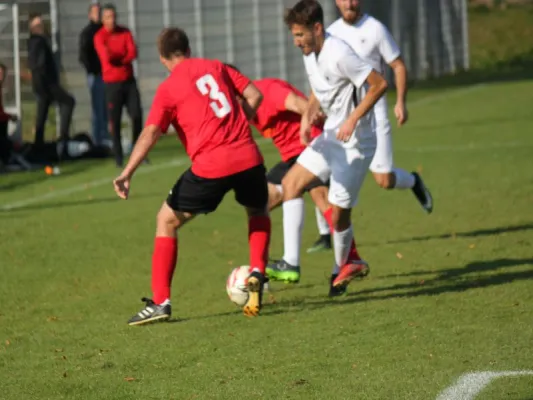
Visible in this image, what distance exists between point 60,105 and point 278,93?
32.2 ft

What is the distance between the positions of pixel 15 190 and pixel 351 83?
27.8ft

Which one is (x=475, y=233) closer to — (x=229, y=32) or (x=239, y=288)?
(x=239, y=288)

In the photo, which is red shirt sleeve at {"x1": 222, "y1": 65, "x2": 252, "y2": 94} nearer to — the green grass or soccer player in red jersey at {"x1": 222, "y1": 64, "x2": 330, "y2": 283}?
soccer player in red jersey at {"x1": 222, "y1": 64, "x2": 330, "y2": 283}

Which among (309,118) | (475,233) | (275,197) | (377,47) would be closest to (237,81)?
(309,118)

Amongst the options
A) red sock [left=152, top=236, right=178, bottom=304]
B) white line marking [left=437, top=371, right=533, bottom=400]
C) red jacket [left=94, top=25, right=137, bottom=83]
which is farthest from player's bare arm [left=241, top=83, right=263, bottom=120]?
red jacket [left=94, top=25, right=137, bottom=83]

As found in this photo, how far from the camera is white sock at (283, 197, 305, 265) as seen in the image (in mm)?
9578

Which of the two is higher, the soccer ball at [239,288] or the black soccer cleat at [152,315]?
the soccer ball at [239,288]

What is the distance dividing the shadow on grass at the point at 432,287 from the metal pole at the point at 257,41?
1874 centimetres

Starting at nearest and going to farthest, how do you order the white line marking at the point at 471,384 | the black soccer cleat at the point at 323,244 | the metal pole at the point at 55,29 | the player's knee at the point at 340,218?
the white line marking at the point at 471,384, the player's knee at the point at 340,218, the black soccer cleat at the point at 323,244, the metal pole at the point at 55,29

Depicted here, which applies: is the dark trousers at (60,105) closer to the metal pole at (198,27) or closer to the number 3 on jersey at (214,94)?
the metal pole at (198,27)

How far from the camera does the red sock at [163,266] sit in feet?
27.8

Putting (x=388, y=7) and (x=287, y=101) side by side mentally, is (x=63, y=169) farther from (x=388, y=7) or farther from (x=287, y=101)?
(x=388, y=7)

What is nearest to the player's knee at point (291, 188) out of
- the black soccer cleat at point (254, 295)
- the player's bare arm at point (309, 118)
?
the player's bare arm at point (309, 118)

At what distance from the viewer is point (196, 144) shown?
846 centimetres
